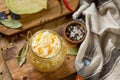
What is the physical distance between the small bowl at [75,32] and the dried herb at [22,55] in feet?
0.41

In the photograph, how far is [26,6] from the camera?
3.18ft

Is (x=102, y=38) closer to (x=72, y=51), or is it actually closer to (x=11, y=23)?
(x=72, y=51)

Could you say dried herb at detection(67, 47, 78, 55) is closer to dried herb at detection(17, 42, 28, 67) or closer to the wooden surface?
the wooden surface

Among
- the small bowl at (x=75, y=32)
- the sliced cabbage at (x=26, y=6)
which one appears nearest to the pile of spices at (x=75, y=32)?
the small bowl at (x=75, y=32)

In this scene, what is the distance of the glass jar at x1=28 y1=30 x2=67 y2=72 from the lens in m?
0.84

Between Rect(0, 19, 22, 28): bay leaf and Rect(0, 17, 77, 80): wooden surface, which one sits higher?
Rect(0, 19, 22, 28): bay leaf

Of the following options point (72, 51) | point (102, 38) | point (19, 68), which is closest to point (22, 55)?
point (19, 68)

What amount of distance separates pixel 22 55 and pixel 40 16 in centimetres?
14

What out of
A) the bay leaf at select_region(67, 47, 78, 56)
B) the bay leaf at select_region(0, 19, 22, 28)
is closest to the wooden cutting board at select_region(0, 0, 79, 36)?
the bay leaf at select_region(0, 19, 22, 28)

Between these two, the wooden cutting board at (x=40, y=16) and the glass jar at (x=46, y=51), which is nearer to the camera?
the glass jar at (x=46, y=51)

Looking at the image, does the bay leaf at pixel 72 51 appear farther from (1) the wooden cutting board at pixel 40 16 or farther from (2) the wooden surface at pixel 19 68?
(1) the wooden cutting board at pixel 40 16

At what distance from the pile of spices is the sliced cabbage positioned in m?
0.11

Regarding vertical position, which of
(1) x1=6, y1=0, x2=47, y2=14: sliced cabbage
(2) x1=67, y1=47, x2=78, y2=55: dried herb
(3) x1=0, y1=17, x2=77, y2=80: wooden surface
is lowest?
(3) x1=0, y1=17, x2=77, y2=80: wooden surface

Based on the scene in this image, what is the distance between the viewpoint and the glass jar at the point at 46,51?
84 centimetres
